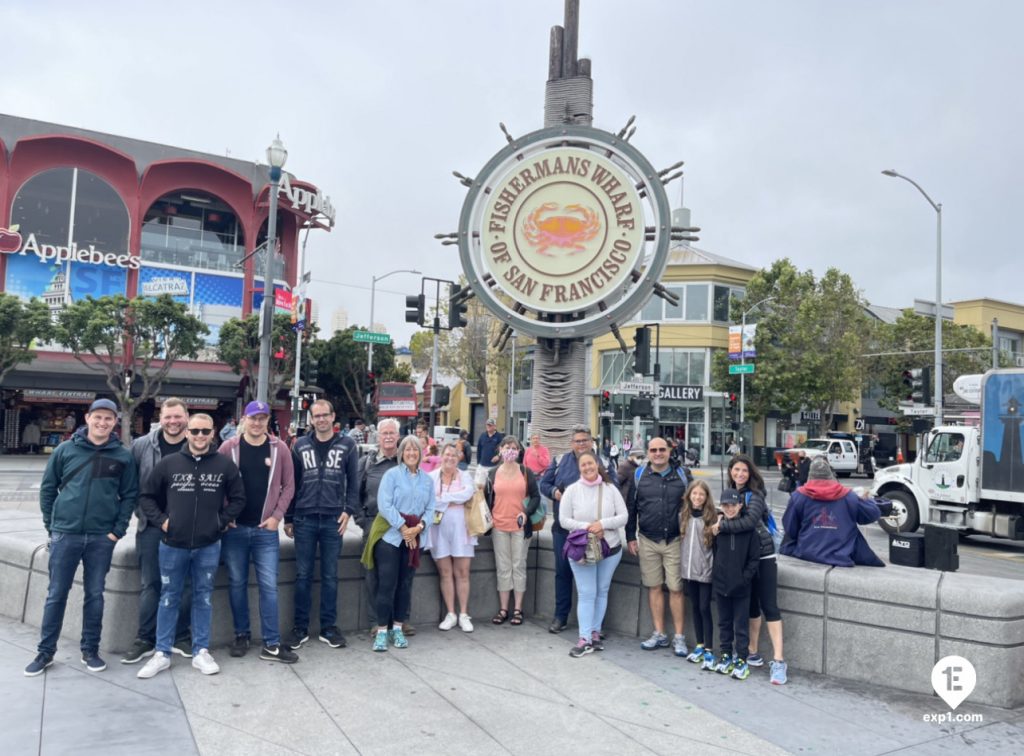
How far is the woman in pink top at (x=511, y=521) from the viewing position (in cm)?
705

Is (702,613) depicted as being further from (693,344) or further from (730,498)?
(693,344)

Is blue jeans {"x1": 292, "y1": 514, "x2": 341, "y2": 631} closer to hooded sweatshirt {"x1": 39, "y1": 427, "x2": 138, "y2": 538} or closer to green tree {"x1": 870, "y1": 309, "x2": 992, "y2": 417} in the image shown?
hooded sweatshirt {"x1": 39, "y1": 427, "x2": 138, "y2": 538}

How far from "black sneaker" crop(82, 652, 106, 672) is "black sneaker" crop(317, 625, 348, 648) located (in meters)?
1.62

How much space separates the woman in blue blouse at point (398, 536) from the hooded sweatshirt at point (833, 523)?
3.18 metres

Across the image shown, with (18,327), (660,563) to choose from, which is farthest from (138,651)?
(18,327)

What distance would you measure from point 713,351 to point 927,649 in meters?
37.5

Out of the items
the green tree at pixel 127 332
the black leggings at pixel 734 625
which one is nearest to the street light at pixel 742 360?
the green tree at pixel 127 332

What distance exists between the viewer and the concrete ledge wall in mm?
5309

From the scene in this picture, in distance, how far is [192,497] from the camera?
214 inches

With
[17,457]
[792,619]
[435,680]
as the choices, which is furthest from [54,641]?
[17,457]

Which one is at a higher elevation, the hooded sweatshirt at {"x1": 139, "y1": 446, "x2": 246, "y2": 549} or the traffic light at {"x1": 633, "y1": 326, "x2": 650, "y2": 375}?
the traffic light at {"x1": 633, "y1": 326, "x2": 650, "y2": 375}

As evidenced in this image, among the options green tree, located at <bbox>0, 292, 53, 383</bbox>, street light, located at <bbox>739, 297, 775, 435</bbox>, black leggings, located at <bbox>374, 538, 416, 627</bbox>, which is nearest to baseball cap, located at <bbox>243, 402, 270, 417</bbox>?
black leggings, located at <bbox>374, 538, 416, 627</bbox>

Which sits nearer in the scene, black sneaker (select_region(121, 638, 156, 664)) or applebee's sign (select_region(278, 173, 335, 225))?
black sneaker (select_region(121, 638, 156, 664))

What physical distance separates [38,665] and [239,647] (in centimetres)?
132
